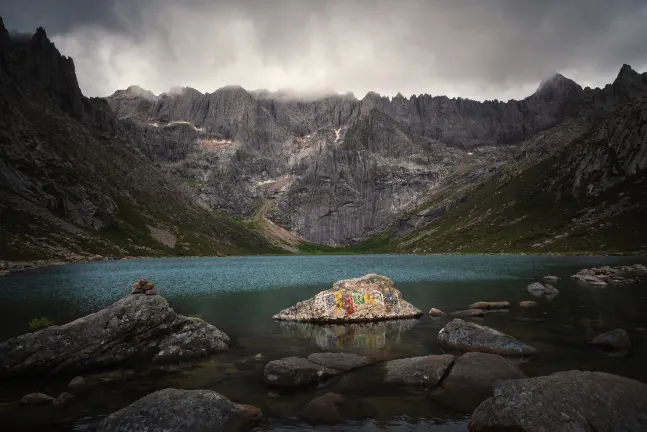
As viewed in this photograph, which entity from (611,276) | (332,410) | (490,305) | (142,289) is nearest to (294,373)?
(332,410)

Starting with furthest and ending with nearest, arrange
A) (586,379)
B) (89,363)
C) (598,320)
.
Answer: (598,320) < (89,363) < (586,379)

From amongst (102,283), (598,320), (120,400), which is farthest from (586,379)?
(102,283)

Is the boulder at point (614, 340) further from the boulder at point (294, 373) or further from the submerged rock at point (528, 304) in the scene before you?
the boulder at point (294, 373)

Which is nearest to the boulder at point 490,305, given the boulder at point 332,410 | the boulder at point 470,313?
the boulder at point 470,313

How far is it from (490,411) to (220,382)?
551 inches

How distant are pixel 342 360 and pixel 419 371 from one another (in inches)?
198

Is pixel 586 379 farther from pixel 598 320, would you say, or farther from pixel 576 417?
pixel 598 320

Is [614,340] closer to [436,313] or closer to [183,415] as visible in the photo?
[436,313]

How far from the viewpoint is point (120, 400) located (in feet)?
65.1

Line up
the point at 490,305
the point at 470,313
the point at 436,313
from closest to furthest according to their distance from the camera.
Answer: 1. the point at 470,313
2. the point at 436,313
3. the point at 490,305

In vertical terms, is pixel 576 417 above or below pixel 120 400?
above

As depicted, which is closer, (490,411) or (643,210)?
(490,411)

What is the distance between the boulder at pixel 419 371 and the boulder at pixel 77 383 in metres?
16.6

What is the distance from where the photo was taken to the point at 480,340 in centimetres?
2819
